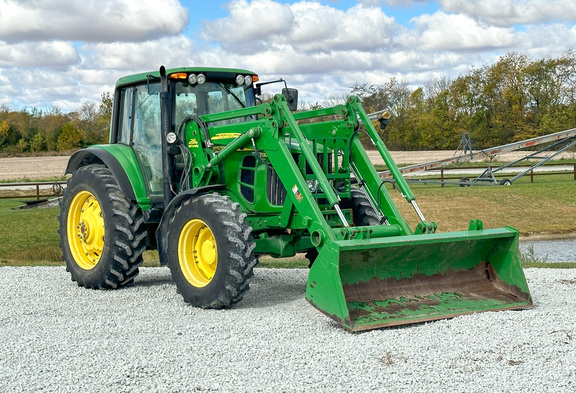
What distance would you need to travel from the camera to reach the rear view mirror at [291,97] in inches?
297

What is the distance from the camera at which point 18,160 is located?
2121 inches

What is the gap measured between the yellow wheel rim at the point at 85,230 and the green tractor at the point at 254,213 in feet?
0.07

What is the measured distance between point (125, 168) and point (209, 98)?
1.25 meters

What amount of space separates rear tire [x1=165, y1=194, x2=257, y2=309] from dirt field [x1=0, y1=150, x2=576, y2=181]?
110 ft

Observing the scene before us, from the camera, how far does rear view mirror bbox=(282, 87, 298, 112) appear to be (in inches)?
297

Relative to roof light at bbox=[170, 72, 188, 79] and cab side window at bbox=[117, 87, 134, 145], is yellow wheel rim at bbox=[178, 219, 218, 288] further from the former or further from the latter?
cab side window at bbox=[117, 87, 134, 145]

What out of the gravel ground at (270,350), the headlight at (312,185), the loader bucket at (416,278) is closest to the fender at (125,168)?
the gravel ground at (270,350)

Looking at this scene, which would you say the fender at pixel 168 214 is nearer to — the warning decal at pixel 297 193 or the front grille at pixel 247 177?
the front grille at pixel 247 177

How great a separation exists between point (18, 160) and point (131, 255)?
49.5 meters

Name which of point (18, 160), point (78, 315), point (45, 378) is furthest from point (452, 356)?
point (18, 160)

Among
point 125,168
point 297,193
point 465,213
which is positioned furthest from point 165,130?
point 465,213

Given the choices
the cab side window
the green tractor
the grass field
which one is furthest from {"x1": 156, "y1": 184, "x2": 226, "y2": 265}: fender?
the grass field

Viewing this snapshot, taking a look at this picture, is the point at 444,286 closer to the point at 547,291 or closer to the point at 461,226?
the point at 547,291

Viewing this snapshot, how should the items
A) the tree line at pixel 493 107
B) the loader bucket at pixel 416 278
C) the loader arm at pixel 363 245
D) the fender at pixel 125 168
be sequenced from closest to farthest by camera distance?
the loader bucket at pixel 416 278 → the loader arm at pixel 363 245 → the fender at pixel 125 168 → the tree line at pixel 493 107
